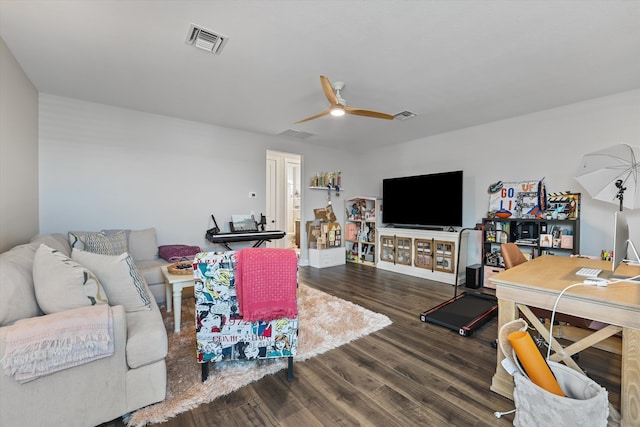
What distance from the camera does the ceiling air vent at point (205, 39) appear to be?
210 centimetres

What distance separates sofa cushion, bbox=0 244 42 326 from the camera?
142cm

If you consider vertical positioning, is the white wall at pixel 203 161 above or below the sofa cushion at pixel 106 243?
above

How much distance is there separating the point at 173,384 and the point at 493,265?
4215 mm

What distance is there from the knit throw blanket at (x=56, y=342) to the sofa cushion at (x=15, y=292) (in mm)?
114

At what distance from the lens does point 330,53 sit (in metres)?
2.37

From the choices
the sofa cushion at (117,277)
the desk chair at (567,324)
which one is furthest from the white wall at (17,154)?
the desk chair at (567,324)

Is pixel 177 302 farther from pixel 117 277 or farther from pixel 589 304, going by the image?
pixel 589 304

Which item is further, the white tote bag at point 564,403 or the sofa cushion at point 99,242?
the sofa cushion at point 99,242

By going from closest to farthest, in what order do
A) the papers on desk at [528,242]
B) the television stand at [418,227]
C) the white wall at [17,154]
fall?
the white wall at [17,154] < the papers on desk at [528,242] < the television stand at [418,227]

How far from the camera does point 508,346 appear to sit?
5.04 feet

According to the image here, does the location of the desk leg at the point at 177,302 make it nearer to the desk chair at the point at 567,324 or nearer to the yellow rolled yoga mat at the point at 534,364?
the yellow rolled yoga mat at the point at 534,364

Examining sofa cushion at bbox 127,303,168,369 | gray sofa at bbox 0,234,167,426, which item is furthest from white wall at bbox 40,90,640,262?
sofa cushion at bbox 127,303,168,369

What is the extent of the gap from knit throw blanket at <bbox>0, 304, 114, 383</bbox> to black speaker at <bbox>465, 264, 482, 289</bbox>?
4.29 meters

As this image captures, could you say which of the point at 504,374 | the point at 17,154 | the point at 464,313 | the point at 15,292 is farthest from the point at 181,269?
the point at 464,313
